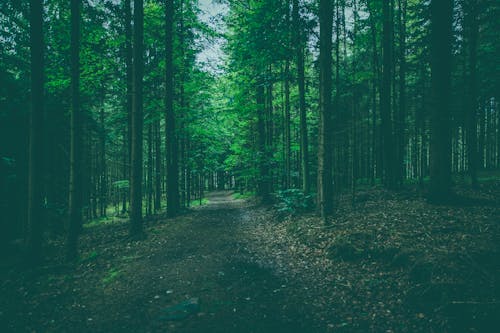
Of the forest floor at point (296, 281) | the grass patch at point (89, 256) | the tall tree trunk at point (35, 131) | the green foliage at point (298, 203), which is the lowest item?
the grass patch at point (89, 256)

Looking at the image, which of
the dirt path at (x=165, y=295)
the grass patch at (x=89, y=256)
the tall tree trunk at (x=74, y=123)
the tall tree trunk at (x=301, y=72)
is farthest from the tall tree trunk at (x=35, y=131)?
the tall tree trunk at (x=301, y=72)

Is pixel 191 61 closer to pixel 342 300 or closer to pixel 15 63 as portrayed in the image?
pixel 15 63

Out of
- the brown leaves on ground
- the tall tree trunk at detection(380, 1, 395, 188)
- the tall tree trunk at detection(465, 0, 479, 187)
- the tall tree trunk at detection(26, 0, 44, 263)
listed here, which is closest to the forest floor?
the brown leaves on ground

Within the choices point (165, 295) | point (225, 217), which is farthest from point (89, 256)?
point (225, 217)

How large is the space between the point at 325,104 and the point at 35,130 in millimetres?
10499

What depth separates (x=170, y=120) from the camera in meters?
15.2

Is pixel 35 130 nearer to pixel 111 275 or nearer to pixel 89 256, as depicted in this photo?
pixel 89 256

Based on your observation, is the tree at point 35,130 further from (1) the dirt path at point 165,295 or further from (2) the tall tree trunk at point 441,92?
(2) the tall tree trunk at point 441,92

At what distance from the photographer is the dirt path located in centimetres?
504

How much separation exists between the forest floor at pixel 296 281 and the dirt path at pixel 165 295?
32 mm

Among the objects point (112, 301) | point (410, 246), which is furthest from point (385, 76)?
point (112, 301)

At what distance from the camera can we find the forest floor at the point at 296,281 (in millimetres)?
4715

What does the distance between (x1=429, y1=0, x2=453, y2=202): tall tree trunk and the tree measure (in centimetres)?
1396

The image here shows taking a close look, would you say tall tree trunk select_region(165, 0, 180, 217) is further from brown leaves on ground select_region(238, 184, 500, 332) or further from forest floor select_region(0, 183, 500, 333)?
brown leaves on ground select_region(238, 184, 500, 332)
